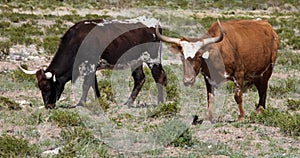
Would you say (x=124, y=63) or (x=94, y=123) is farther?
(x=124, y=63)

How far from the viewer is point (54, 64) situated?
1019 centimetres

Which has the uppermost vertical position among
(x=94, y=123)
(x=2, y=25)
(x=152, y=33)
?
(x=152, y=33)

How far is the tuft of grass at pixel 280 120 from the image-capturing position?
7.77 meters

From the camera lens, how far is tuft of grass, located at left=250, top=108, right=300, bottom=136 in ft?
25.5

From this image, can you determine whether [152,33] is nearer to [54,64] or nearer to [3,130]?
[54,64]

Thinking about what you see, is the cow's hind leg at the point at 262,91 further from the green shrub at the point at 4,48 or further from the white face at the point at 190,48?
the green shrub at the point at 4,48

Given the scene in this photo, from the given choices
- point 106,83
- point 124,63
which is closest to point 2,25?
point 106,83

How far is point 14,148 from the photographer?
653 cm

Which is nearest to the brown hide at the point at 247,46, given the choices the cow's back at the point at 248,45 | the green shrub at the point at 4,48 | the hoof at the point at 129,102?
the cow's back at the point at 248,45

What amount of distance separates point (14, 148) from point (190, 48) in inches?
129

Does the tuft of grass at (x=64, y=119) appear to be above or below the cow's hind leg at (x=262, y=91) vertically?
above

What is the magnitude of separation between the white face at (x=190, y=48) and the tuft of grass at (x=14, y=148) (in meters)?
2.98

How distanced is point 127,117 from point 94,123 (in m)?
1.18

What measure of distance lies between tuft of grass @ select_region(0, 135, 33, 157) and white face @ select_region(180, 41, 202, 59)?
9.77ft
